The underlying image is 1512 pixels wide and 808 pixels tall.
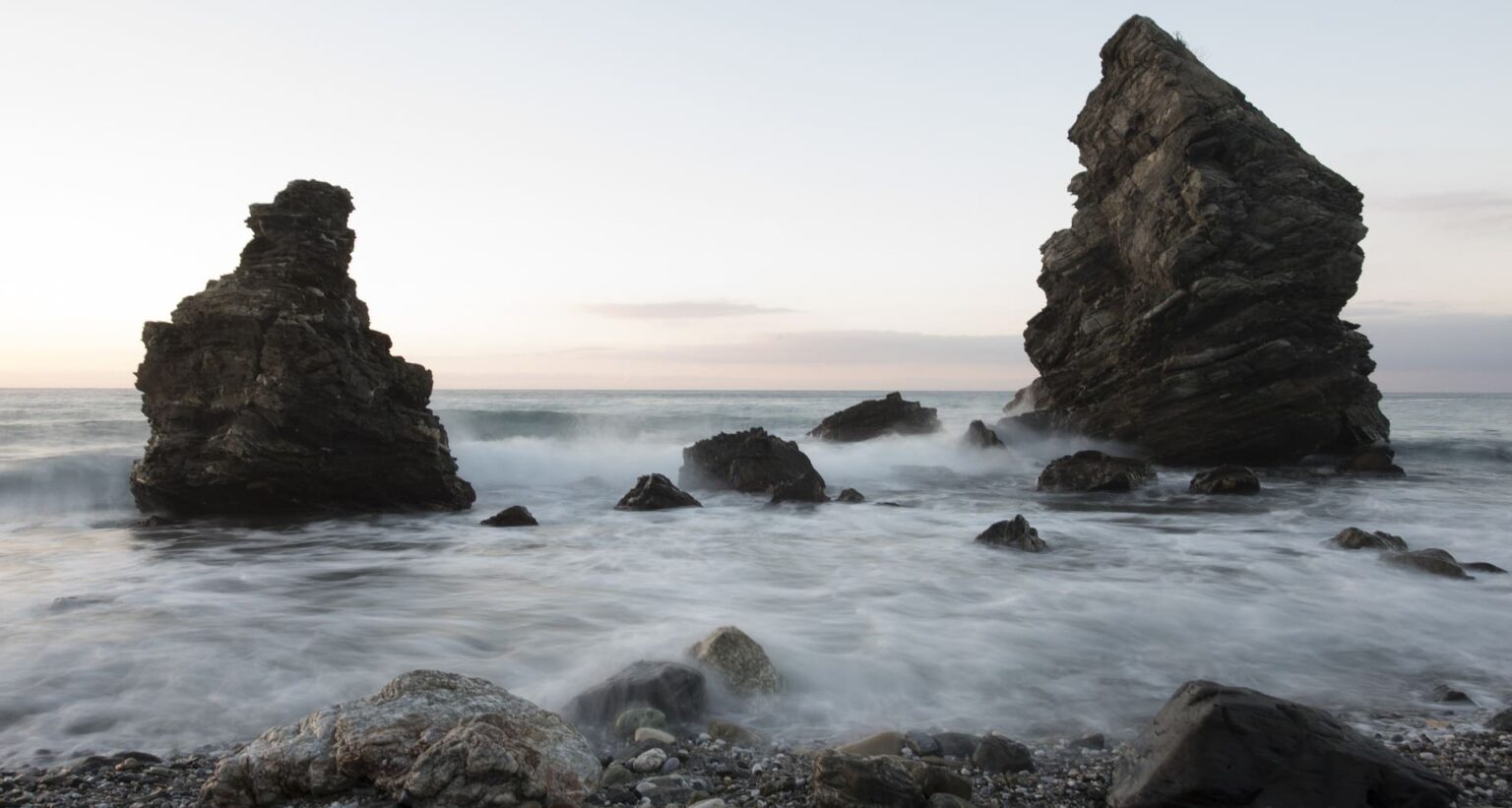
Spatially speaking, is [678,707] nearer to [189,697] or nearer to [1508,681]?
[189,697]

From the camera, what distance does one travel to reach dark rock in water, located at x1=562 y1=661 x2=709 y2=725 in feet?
19.5

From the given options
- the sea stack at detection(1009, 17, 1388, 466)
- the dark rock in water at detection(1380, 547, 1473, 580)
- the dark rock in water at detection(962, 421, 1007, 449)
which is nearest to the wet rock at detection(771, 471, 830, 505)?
the dark rock in water at detection(962, 421, 1007, 449)

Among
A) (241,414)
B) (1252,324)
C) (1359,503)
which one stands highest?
(1252,324)

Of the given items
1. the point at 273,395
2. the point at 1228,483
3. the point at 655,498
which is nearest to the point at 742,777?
the point at 273,395

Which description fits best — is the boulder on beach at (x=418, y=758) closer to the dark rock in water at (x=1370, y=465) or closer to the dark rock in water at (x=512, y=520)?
the dark rock in water at (x=512, y=520)

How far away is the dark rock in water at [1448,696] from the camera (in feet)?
20.5

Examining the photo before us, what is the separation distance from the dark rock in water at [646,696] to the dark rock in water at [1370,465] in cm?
2188

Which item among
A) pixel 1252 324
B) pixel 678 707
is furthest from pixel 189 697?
pixel 1252 324

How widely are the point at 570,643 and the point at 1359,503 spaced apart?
53.5 ft

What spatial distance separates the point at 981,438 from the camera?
2719 centimetres

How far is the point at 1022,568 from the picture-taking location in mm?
11250

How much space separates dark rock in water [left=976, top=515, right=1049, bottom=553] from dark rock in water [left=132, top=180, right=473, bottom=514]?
1038 cm

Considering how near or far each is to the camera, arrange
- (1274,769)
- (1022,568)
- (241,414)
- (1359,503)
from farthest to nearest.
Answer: (1359,503), (241,414), (1022,568), (1274,769)

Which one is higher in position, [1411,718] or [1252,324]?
[1252,324]
